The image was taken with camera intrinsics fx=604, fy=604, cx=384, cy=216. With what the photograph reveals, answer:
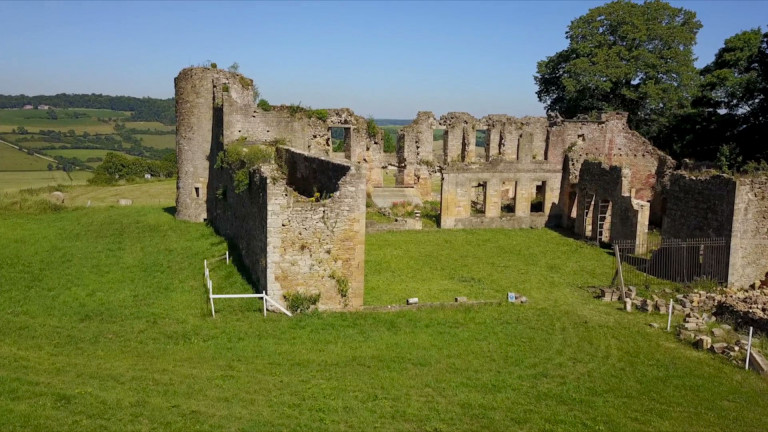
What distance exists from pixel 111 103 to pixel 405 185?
143766 millimetres

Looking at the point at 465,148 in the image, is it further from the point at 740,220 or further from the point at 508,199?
the point at 740,220

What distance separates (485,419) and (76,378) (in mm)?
6912

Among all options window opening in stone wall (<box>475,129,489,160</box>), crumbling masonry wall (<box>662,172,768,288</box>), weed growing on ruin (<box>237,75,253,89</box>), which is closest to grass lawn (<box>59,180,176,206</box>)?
weed growing on ruin (<box>237,75,253,89</box>)

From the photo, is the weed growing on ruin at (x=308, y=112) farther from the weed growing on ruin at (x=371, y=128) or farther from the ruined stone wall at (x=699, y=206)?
the ruined stone wall at (x=699, y=206)

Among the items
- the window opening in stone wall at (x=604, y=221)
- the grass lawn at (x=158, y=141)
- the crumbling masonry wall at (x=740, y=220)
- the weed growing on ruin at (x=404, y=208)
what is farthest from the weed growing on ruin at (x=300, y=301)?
the grass lawn at (x=158, y=141)

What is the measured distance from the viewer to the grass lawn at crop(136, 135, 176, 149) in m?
104

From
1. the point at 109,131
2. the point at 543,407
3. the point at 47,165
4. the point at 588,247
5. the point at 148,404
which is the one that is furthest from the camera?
the point at 109,131

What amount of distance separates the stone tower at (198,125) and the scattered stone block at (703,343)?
1939 centimetres

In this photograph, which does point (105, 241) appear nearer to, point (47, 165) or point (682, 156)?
point (682, 156)

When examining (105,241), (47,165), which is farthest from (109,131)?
(105,241)

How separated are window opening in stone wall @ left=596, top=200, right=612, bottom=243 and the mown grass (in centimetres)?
781

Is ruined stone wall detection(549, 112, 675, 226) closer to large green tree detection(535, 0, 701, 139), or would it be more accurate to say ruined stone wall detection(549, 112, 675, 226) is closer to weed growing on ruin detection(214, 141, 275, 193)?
large green tree detection(535, 0, 701, 139)

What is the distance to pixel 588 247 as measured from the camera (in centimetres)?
2561

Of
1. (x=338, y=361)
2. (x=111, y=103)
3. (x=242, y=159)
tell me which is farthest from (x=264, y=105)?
(x=111, y=103)
